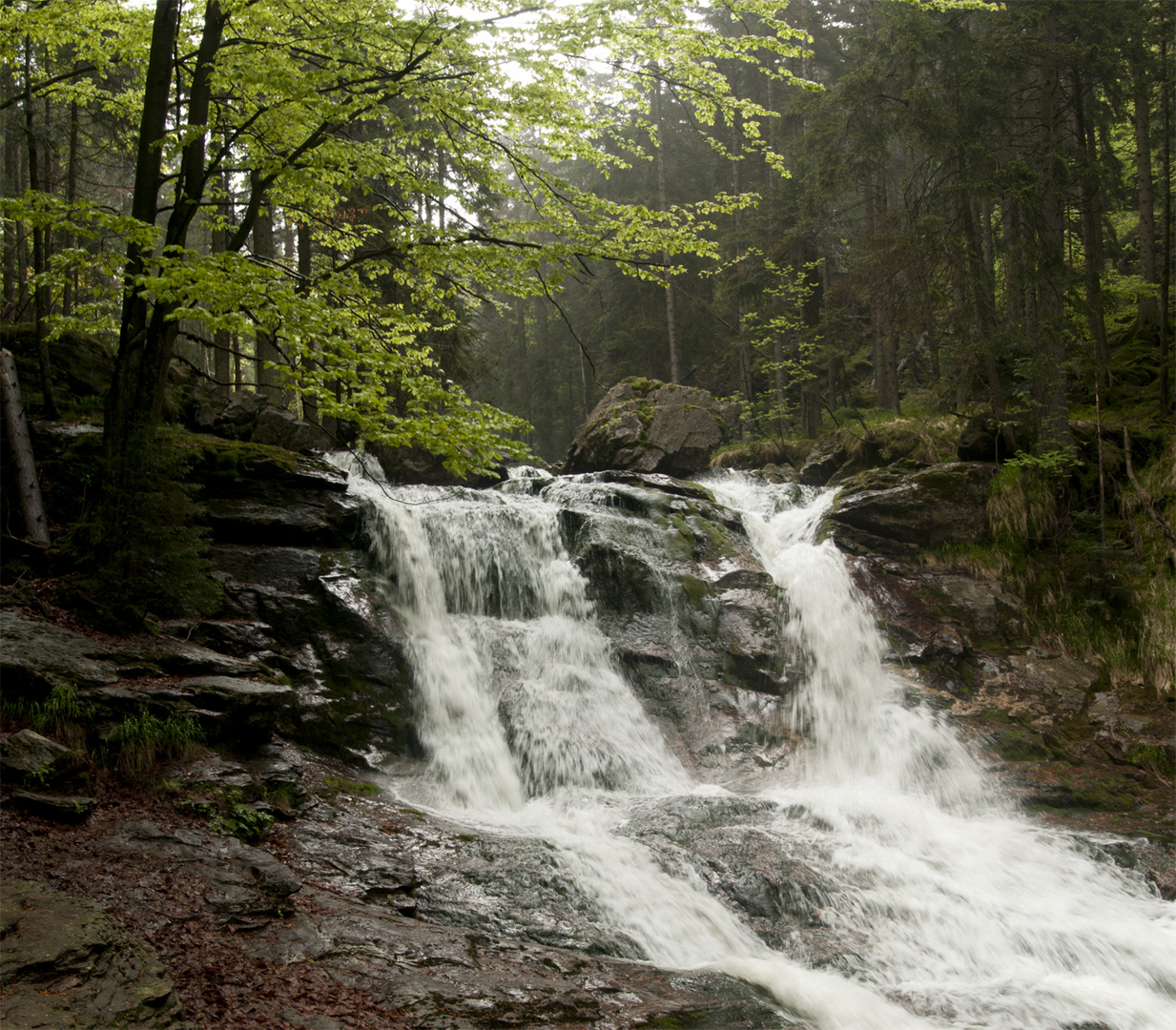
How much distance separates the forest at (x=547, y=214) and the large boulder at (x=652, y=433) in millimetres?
2158

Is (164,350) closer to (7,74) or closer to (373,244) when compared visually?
(373,244)

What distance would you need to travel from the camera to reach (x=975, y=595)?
10648mm

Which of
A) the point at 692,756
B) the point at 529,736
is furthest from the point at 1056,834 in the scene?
the point at 529,736

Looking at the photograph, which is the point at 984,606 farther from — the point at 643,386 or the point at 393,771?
the point at 643,386

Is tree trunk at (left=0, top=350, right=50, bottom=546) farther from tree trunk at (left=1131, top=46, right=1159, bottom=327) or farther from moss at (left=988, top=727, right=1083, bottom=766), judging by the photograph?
tree trunk at (left=1131, top=46, right=1159, bottom=327)

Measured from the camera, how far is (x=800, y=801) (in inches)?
306

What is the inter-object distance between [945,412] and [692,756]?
960 cm

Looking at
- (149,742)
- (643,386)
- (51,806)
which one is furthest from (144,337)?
(643,386)

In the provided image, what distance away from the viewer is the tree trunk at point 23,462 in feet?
24.5

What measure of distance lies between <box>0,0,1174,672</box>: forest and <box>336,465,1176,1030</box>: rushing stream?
2988 mm

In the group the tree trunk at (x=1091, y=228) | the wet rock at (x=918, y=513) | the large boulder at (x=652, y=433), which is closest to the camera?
the wet rock at (x=918, y=513)

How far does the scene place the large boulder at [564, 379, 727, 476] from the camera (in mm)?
17219

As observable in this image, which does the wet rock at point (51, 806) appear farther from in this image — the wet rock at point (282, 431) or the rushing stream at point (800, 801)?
the wet rock at point (282, 431)

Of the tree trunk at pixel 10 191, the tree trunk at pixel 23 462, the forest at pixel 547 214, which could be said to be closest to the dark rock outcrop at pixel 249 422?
the forest at pixel 547 214
